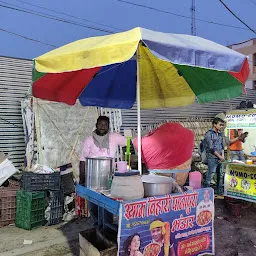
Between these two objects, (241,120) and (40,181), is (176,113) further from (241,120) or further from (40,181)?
(40,181)

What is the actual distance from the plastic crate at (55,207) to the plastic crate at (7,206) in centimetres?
72

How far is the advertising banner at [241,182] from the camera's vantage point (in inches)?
241

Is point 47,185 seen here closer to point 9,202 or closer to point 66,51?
point 9,202

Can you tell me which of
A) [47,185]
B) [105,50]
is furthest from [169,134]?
[47,185]

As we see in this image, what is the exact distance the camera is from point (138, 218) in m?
3.10

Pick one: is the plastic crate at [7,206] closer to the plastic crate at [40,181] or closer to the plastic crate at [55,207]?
the plastic crate at [40,181]

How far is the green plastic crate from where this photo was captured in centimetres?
554

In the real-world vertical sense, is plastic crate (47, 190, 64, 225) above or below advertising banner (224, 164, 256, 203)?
below

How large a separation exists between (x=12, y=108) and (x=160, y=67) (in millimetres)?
4640

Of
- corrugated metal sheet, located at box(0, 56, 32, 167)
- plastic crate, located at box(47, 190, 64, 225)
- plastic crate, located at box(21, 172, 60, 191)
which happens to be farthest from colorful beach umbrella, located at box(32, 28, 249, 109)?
corrugated metal sheet, located at box(0, 56, 32, 167)

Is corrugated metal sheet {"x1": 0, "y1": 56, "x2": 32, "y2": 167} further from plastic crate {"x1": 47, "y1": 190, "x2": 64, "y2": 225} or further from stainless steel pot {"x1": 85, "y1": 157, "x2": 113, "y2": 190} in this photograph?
stainless steel pot {"x1": 85, "y1": 157, "x2": 113, "y2": 190}

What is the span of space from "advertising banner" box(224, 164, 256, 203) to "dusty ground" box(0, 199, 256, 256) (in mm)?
450

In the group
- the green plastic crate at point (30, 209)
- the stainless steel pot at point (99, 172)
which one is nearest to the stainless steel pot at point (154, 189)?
the stainless steel pot at point (99, 172)

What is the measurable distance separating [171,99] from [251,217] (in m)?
3.05
